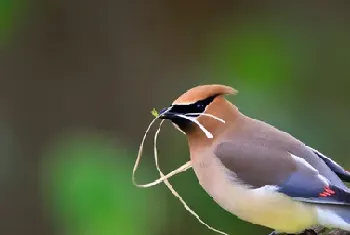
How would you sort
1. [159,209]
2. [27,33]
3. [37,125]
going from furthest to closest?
1. [37,125]
2. [27,33]
3. [159,209]

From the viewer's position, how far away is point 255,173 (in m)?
1.33

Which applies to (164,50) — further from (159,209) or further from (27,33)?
(159,209)

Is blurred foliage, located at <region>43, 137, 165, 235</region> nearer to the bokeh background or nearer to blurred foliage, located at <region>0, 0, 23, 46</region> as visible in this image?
the bokeh background

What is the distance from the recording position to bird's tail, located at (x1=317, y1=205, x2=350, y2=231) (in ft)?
4.32

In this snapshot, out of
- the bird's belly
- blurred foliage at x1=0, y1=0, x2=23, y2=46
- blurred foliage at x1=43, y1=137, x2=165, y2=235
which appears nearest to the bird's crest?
the bird's belly

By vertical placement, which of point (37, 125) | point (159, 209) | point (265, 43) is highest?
point (265, 43)

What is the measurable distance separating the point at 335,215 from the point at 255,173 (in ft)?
0.44

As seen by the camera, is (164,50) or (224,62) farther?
(164,50)

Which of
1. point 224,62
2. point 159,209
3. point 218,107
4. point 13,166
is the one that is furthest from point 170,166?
point 218,107

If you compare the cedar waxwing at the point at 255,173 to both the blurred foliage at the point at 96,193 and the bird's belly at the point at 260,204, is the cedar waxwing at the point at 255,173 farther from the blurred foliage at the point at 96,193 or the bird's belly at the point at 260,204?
the blurred foliage at the point at 96,193

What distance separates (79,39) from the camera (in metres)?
2.78

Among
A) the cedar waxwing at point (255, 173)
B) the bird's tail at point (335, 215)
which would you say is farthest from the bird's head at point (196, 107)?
the bird's tail at point (335, 215)

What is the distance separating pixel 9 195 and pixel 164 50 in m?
0.66

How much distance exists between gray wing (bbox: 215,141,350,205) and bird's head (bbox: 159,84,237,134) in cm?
5
